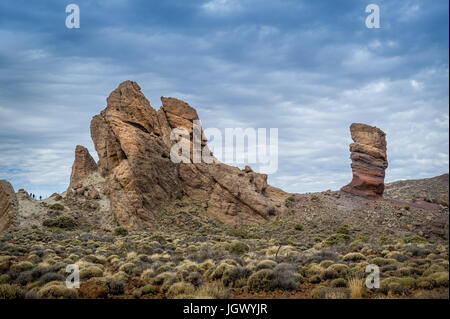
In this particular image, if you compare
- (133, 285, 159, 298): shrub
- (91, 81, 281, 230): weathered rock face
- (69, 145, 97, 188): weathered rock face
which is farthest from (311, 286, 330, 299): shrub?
(69, 145, 97, 188): weathered rock face

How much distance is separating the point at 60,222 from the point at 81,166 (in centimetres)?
1385

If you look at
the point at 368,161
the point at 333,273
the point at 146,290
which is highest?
the point at 368,161

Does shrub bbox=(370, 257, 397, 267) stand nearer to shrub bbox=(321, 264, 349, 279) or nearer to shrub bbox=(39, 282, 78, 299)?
shrub bbox=(321, 264, 349, 279)

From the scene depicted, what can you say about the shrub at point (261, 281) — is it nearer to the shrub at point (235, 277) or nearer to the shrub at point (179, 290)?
the shrub at point (235, 277)

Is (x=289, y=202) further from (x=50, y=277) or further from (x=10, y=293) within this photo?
(x=10, y=293)

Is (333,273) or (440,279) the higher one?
(440,279)

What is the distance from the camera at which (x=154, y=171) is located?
44.8m

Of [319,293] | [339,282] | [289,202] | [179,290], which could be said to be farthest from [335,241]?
[289,202]

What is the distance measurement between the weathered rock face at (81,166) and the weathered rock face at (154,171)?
5.96 ft

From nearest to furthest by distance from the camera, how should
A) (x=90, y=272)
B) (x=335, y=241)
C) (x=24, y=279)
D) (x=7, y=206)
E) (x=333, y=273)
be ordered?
(x=333, y=273)
(x=24, y=279)
(x=90, y=272)
(x=335, y=241)
(x=7, y=206)

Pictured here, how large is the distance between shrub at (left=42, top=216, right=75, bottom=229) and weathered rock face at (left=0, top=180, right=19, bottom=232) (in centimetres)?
326

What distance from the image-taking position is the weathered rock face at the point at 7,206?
115 feet

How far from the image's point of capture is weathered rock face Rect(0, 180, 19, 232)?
3497cm
